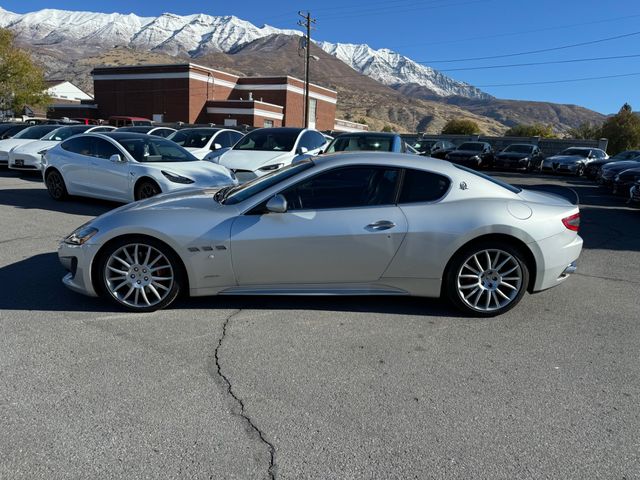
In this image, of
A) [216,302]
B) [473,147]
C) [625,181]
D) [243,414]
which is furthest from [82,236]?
[473,147]

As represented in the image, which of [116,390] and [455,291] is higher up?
[455,291]

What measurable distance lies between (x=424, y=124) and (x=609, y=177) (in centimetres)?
12900

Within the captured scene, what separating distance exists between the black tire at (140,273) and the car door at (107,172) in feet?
16.6

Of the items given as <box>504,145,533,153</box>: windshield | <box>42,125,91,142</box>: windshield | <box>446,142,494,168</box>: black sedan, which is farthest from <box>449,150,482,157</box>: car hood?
<box>42,125,91,142</box>: windshield

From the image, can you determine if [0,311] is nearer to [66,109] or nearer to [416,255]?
[416,255]

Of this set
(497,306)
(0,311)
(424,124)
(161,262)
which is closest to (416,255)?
(497,306)

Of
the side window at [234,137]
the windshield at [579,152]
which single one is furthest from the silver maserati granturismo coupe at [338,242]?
the windshield at [579,152]

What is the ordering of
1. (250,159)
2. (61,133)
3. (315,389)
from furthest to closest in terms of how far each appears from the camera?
(61,133) < (250,159) < (315,389)

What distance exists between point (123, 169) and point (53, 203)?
1910mm

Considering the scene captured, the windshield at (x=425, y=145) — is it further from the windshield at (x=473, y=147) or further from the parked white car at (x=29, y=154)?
the parked white car at (x=29, y=154)

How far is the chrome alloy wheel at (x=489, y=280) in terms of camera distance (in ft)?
14.8

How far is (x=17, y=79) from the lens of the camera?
41.7m

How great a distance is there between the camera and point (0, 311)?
14.3 feet

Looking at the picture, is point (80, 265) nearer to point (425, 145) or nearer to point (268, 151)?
point (268, 151)
